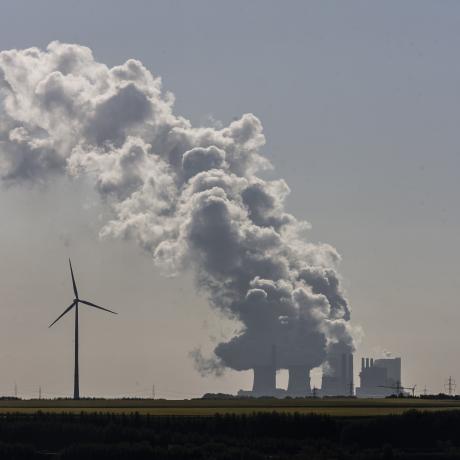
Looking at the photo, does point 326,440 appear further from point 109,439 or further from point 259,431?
point 109,439

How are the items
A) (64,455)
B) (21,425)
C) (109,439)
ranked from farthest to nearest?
(21,425) → (109,439) → (64,455)

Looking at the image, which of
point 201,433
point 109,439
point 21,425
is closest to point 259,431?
point 201,433

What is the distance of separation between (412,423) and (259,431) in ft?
78.5

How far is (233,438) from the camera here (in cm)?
18225

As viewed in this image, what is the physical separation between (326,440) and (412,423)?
19.1m

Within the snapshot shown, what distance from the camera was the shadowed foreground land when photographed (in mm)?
167625

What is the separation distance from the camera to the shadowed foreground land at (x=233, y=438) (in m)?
168

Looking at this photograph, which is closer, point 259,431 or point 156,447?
point 156,447

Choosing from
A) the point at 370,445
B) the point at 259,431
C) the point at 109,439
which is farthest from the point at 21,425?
the point at 370,445

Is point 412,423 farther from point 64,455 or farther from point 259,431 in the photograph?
point 64,455

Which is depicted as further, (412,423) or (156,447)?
(412,423)

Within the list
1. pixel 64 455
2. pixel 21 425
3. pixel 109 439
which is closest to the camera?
pixel 64 455

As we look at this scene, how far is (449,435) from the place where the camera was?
197 meters

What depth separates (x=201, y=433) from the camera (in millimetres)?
188375
